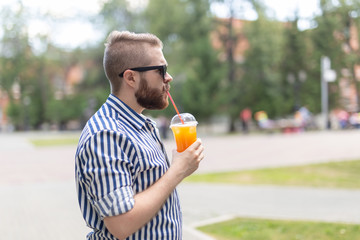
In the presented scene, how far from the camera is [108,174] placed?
1.42 metres

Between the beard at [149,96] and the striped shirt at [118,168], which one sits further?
the beard at [149,96]

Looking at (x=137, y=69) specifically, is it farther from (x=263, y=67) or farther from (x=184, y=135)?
(x=263, y=67)

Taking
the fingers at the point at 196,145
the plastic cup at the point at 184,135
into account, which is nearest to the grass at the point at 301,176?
the plastic cup at the point at 184,135

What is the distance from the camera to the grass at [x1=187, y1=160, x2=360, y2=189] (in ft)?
27.0

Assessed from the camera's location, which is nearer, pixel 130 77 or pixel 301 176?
pixel 130 77

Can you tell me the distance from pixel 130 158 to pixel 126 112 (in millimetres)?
236

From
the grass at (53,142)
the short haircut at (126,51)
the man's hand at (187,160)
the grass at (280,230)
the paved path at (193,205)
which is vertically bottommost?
the grass at (53,142)

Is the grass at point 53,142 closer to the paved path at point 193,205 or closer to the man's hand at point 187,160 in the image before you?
the paved path at point 193,205

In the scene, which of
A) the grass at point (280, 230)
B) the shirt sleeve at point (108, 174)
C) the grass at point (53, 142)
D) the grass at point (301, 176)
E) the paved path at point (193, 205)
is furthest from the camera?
the grass at point (53, 142)

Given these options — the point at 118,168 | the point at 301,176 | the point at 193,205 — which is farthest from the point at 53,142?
the point at 118,168

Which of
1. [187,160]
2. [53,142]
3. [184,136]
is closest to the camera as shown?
[187,160]

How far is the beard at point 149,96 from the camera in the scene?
5.53 feet

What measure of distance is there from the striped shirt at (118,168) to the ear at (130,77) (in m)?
0.09

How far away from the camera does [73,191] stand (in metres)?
8.27
